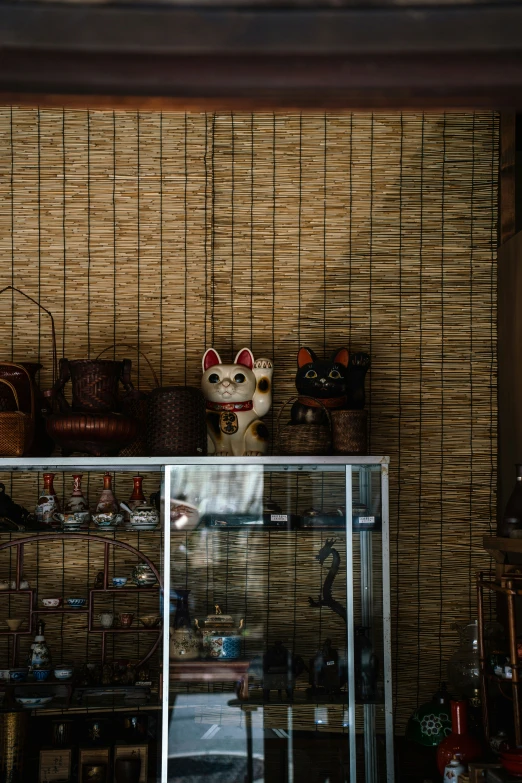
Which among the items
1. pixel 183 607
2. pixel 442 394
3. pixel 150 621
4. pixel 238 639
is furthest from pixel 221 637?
pixel 442 394

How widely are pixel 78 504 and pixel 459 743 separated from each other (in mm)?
1725

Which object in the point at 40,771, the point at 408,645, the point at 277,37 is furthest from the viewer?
the point at 408,645

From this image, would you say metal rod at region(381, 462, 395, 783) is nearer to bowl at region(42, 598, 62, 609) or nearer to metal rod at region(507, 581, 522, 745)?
metal rod at region(507, 581, 522, 745)

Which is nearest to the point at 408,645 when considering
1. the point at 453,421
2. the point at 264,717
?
the point at 264,717

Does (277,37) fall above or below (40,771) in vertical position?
above

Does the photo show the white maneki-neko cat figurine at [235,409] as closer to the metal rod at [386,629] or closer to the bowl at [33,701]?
the metal rod at [386,629]

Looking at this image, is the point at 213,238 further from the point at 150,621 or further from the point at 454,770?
the point at 454,770

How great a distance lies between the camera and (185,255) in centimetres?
358

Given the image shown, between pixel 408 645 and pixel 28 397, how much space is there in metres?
1.95

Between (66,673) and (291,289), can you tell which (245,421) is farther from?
(66,673)

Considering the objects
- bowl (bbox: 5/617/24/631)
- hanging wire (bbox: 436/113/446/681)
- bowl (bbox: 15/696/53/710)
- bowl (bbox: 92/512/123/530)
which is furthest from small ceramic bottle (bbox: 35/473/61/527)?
hanging wire (bbox: 436/113/446/681)

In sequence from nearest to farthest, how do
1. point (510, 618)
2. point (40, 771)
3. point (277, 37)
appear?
point (277, 37) → point (510, 618) → point (40, 771)

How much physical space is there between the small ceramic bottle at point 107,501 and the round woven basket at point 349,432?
95 cm

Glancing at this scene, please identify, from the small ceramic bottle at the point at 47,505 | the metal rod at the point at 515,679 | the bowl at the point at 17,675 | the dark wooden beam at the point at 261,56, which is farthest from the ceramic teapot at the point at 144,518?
the dark wooden beam at the point at 261,56
